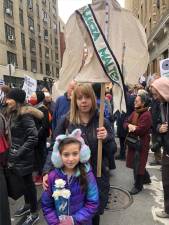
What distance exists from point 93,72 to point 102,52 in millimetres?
212

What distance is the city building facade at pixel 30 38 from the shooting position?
35.3 m

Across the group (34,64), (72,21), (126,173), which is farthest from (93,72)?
→ (34,64)

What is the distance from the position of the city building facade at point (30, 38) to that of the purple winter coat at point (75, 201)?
98.6ft

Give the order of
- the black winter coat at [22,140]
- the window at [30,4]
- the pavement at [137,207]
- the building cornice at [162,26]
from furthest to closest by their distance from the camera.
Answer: the window at [30,4]
the building cornice at [162,26]
the pavement at [137,207]
the black winter coat at [22,140]

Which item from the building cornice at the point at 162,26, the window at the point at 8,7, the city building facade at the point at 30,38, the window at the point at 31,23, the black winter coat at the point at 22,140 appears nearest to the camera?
the black winter coat at the point at 22,140

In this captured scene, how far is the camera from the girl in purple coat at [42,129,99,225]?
2.85 m

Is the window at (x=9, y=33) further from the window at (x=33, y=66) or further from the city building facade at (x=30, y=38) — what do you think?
the window at (x=33, y=66)

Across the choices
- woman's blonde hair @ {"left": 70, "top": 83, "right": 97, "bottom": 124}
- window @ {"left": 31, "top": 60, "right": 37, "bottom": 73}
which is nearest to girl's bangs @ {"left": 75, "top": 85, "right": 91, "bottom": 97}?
woman's blonde hair @ {"left": 70, "top": 83, "right": 97, "bottom": 124}

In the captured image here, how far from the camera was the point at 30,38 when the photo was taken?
1761 inches

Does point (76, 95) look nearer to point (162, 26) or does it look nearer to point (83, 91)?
point (83, 91)

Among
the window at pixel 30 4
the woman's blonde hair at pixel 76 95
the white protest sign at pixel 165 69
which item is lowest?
the woman's blonde hair at pixel 76 95

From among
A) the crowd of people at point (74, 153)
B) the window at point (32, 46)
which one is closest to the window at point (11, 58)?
the window at point (32, 46)

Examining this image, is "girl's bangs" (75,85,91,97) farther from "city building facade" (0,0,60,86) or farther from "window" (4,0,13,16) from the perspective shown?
"window" (4,0,13,16)

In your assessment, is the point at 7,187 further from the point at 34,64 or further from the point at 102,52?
the point at 34,64
